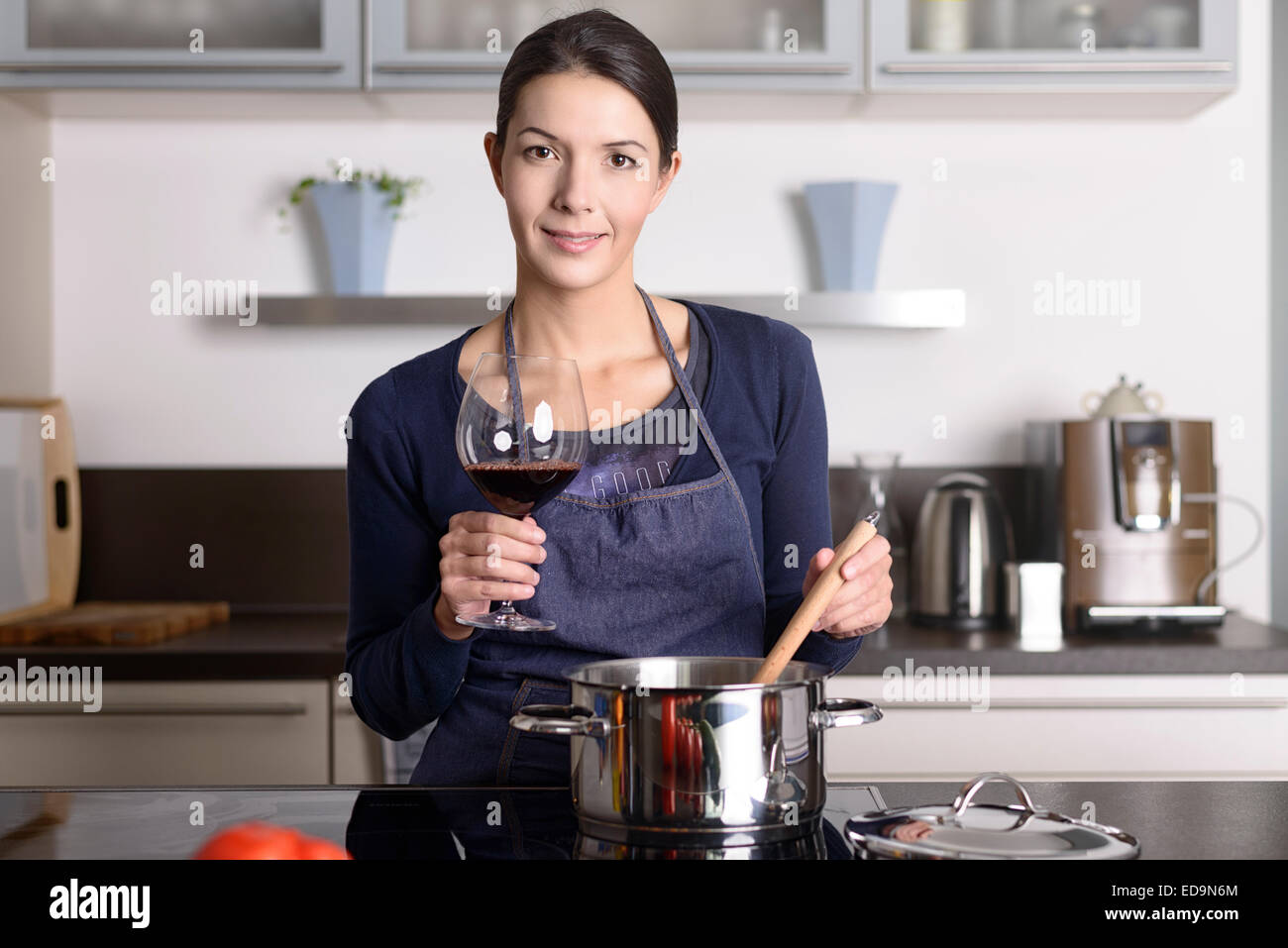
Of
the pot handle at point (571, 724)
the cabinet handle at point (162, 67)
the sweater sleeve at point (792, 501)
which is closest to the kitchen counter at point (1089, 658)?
the sweater sleeve at point (792, 501)

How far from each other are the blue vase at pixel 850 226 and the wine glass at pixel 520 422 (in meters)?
1.71

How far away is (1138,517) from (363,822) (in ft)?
6.06

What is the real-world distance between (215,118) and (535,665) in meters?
1.92

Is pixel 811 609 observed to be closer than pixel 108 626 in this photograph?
Yes

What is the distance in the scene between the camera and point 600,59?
1.25 m

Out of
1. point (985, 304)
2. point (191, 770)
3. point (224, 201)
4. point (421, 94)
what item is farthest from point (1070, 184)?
point (191, 770)

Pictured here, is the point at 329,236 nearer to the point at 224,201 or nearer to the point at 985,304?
the point at 224,201

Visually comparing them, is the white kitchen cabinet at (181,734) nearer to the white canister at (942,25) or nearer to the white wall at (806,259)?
the white wall at (806,259)

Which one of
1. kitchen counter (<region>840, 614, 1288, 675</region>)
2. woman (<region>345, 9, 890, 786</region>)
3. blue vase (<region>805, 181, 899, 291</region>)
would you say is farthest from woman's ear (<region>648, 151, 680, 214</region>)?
blue vase (<region>805, 181, 899, 291</region>)

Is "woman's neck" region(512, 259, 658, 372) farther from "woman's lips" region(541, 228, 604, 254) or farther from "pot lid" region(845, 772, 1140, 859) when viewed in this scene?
"pot lid" region(845, 772, 1140, 859)

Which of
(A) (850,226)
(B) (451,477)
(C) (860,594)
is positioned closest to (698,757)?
(C) (860,594)

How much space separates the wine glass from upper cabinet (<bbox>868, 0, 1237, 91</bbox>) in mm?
1617

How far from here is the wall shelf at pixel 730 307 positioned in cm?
248

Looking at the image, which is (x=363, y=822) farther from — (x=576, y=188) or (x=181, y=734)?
(x=181, y=734)
